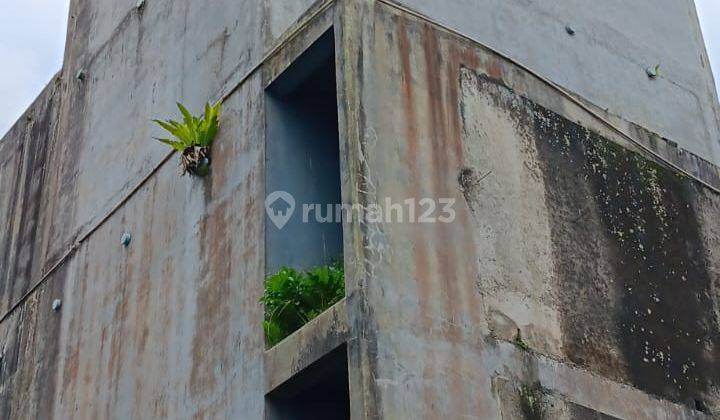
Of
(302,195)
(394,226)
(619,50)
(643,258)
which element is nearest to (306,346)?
(394,226)

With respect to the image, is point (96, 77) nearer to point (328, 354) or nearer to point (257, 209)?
point (257, 209)

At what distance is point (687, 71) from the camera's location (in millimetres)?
17828

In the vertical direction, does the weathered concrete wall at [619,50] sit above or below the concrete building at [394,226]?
above

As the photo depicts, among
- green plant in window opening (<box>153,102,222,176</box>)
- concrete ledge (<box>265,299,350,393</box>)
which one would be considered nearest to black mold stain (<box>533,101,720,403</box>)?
concrete ledge (<box>265,299,350,393</box>)

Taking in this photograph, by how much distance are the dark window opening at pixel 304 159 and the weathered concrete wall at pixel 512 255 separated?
858 mm

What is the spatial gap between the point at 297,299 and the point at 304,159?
178 centimetres

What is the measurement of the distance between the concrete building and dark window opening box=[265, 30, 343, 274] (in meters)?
0.03

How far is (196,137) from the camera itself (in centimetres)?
1445

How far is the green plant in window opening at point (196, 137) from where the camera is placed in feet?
47.2

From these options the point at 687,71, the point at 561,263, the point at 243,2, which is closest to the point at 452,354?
the point at 561,263

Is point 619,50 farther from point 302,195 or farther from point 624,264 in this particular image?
point 302,195

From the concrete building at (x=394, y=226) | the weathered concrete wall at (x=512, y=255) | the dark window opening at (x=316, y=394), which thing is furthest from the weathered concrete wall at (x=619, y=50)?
the dark window opening at (x=316, y=394)

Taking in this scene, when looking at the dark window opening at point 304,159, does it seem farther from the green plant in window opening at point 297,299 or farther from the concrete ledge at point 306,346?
the concrete ledge at point 306,346

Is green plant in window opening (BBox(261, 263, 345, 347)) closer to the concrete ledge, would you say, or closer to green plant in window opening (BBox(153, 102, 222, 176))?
the concrete ledge
